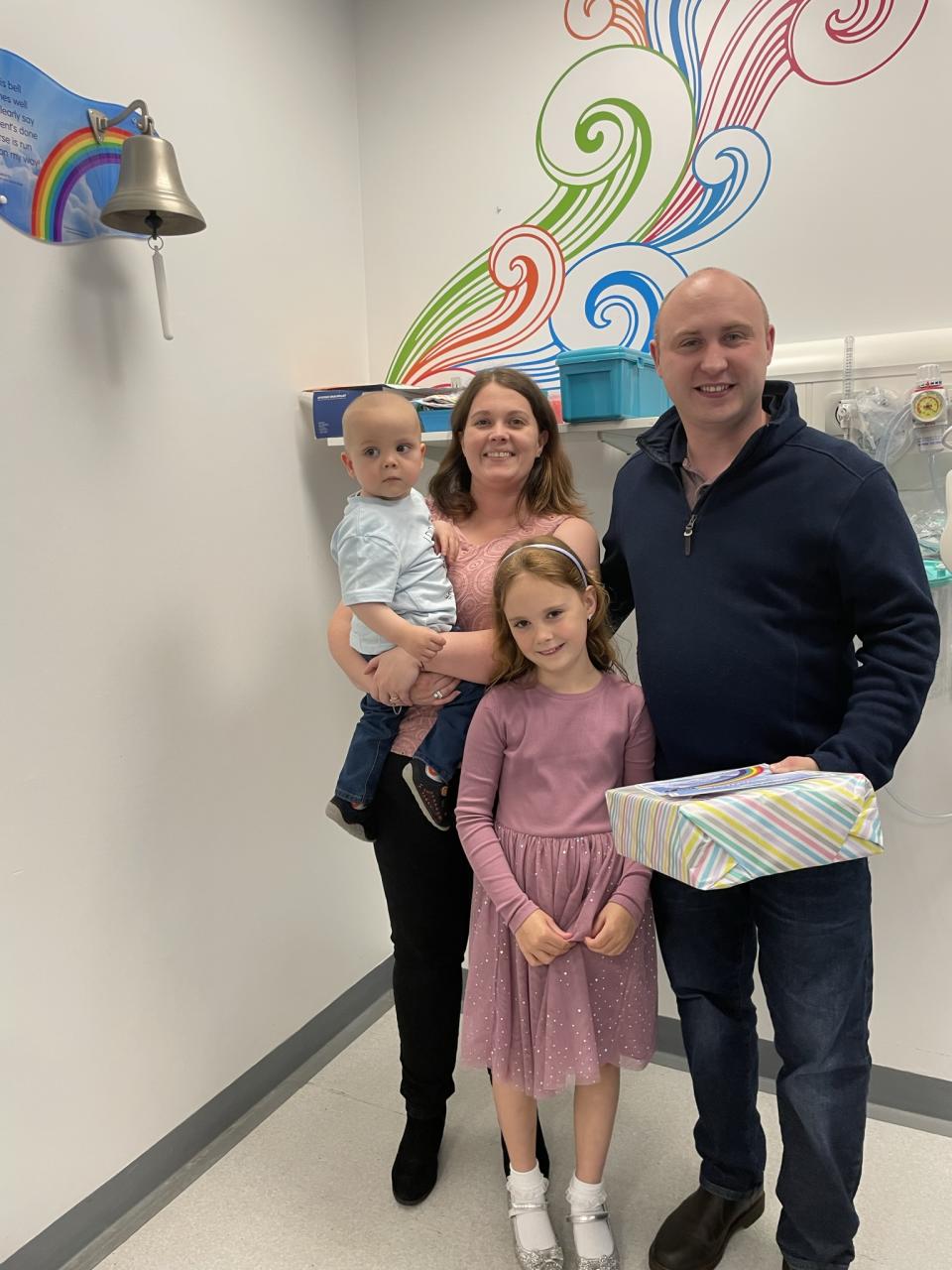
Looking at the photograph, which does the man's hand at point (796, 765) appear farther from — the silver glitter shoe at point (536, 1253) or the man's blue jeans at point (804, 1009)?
the silver glitter shoe at point (536, 1253)

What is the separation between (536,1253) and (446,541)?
4.24 ft

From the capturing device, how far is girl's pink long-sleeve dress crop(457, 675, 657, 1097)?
1.51m

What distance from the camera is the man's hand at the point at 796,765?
129cm

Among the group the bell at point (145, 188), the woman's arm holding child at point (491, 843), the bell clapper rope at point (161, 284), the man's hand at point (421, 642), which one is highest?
the bell at point (145, 188)

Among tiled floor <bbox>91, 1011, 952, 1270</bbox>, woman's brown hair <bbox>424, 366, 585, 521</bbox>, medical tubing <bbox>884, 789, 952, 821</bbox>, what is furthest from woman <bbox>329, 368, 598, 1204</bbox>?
medical tubing <bbox>884, 789, 952, 821</bbox>

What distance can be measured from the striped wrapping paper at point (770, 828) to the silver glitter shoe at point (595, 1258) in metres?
0.79

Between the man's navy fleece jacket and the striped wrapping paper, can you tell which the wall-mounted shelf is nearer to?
the man's navy fleece jacket

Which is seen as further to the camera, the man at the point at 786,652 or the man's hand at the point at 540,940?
the man's hand at the point at 540,940

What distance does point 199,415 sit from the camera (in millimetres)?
1913

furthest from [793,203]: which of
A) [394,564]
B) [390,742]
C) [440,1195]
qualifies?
[440,1195]

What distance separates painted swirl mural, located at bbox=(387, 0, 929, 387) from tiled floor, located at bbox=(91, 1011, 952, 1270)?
177 cm

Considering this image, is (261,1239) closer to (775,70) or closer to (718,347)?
(718,347)

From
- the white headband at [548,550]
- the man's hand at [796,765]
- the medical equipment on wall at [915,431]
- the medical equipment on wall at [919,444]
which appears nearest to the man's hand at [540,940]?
the man's hand at [796,765]

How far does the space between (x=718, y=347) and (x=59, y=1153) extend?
1.83 m
